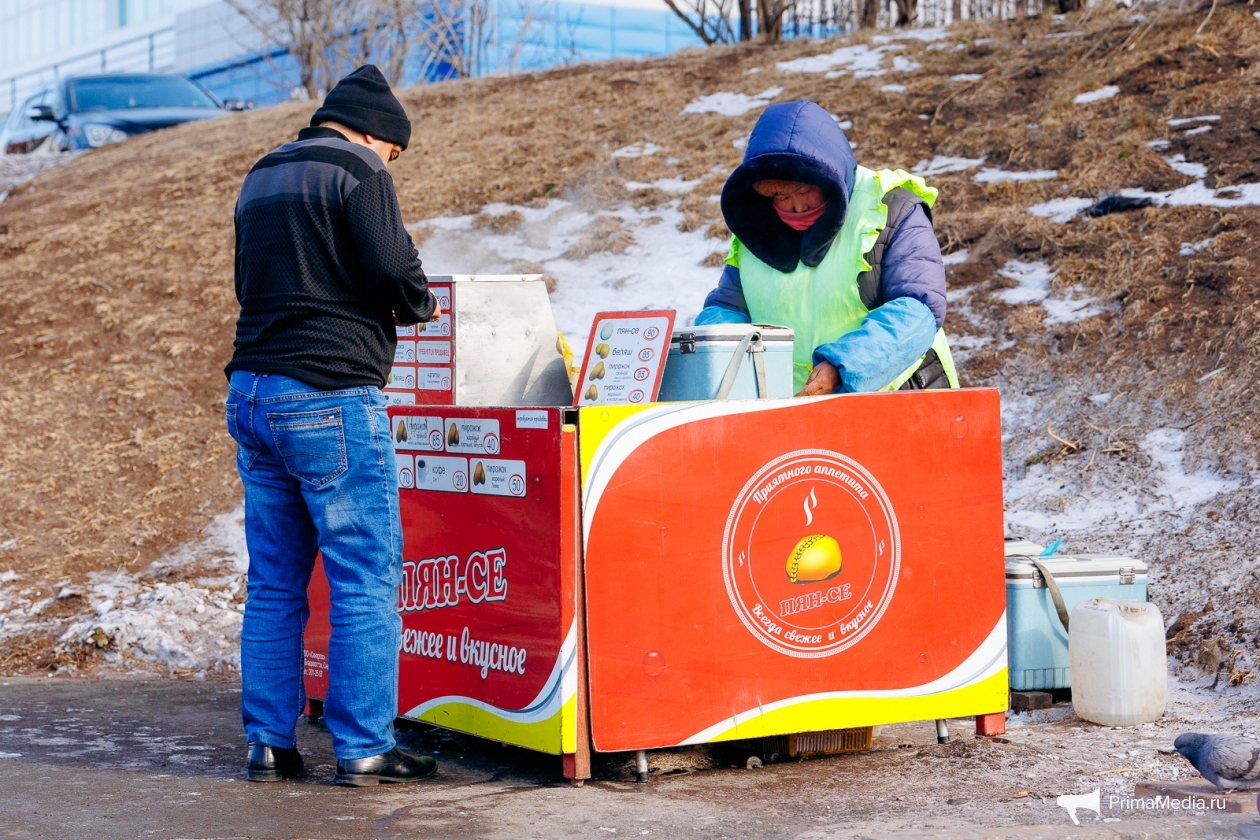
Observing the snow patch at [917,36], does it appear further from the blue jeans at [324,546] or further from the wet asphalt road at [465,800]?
the blue jeans at [324,546]

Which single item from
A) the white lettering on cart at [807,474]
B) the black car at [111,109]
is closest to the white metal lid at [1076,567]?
the white lettering on cart at [807,474]

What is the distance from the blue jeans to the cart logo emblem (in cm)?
96

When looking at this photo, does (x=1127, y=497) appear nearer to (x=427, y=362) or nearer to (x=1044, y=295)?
(x=1044, y=295)

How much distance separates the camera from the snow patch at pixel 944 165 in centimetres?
933

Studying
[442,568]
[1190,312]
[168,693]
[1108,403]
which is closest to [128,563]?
[168,693]

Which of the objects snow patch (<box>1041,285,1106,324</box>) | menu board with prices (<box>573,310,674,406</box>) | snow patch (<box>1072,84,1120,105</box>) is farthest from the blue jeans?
snow patch (<box>1072,84,1120,105</box>)

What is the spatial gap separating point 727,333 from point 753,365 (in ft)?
0.39

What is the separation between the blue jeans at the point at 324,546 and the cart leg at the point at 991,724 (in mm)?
1772

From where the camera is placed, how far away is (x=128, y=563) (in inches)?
271

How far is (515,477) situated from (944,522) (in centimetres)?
129

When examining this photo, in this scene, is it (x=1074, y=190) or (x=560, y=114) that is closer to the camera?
(x=1074, y=190)

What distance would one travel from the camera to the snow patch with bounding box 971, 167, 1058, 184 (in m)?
8.77

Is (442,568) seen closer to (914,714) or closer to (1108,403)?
(914,714)

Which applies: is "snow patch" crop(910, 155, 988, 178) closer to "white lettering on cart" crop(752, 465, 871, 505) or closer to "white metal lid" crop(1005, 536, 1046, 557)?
"white metal lid" crop(1005, 536, 1046, 557)
